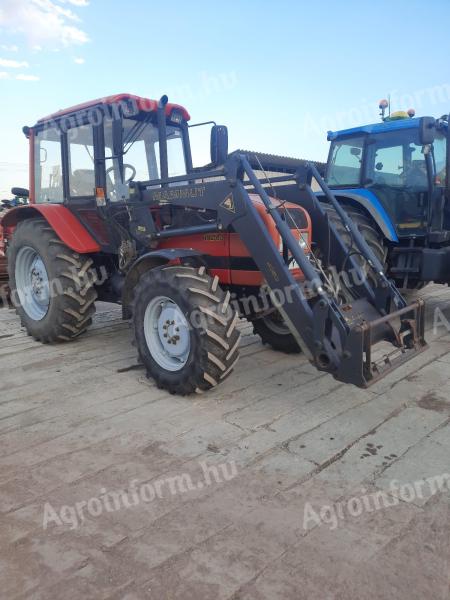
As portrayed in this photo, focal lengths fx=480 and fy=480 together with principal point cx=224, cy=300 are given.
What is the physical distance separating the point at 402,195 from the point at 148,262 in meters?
3.64

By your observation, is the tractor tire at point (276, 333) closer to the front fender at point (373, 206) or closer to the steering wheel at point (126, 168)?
the steering wheel at point (126, 168)

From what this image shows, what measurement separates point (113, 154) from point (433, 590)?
3.97 metres

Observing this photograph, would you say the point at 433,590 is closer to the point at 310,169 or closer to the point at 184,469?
the point at 184,469

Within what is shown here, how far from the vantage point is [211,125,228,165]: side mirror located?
3.85 meters

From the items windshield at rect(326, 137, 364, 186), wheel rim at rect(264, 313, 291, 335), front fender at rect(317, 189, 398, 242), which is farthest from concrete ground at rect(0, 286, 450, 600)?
windshield at rect(326, 137, 364, 186)

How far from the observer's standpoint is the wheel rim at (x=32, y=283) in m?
5.13

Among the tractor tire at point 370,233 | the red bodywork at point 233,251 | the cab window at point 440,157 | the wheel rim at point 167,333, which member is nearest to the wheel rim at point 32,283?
the wheel rim at point 167,333

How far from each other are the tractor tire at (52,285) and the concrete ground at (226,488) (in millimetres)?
825

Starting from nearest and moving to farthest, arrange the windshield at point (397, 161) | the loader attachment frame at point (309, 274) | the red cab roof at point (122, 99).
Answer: the loader attachment frame at point (309, 274) < the red cab roof at point (122, 99) < the windshield at point (397, 161)

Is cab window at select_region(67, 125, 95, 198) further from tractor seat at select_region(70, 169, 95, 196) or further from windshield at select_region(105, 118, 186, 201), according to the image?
windshield at select_region(105, 118, 186, 201)

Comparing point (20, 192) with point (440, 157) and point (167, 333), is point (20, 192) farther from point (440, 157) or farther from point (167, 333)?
point (440, 157)

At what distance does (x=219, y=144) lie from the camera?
3861 mm

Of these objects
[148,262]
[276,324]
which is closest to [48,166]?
[148,262]

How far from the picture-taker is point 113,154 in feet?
14.4
